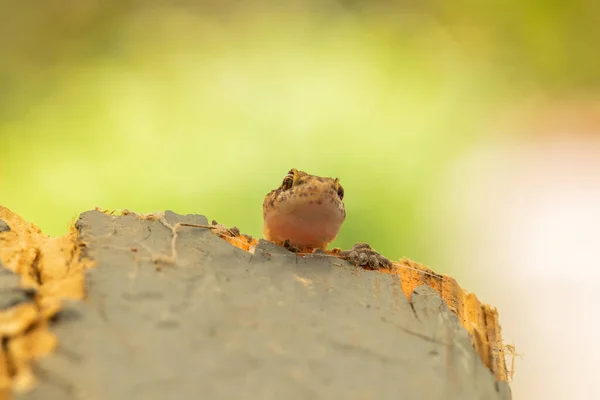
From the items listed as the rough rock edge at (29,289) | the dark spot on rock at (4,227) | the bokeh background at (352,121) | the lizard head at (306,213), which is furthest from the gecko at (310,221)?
the bokeh background at (352,121)

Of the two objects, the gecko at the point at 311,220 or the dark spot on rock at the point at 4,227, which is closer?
the dark spot on rock at the point at 4,227

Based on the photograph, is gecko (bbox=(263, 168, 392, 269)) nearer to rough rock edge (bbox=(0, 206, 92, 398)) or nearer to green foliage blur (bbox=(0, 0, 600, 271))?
rough rock edge (bbox=(0, 206, 92, 398))

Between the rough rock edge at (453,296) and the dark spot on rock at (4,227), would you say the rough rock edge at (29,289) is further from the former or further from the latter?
the rough rock edge at (453,296)

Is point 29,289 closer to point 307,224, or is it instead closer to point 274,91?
point 307,224

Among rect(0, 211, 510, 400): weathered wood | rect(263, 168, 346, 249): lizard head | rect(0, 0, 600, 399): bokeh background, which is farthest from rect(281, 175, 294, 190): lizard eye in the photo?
rect(0, 0, 600, 399): bokeh background

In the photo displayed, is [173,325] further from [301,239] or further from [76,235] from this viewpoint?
[301,239]

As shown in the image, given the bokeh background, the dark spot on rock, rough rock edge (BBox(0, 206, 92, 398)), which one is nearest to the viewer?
rough rock edge (BBox(0, 206, 92, 398))

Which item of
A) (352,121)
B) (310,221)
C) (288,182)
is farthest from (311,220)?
(352,121)
